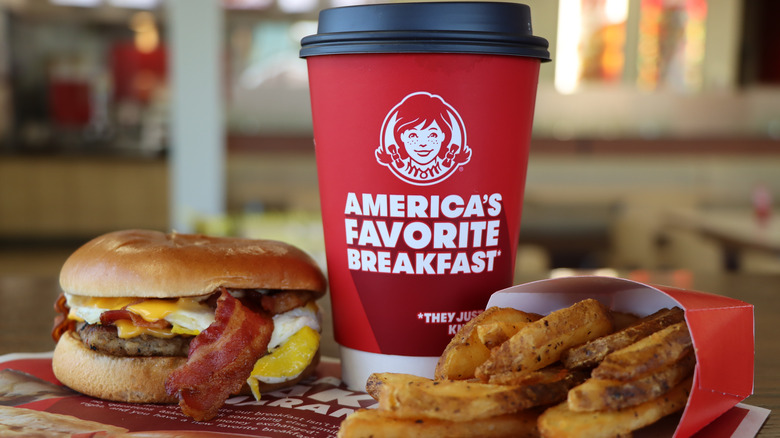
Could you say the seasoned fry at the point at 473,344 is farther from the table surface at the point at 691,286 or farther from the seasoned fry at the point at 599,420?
the table surface at the point at 691,286

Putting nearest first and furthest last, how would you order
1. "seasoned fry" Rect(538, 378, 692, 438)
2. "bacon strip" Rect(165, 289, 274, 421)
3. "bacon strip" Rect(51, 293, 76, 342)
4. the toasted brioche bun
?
"seasoned fry" Rect(538, 378, 692, 438) < "bacon strip" Rect(165, 289, 274, 421) < the toasted brioche bun < "bacon strip" Rect(51, 293, 76, 342)

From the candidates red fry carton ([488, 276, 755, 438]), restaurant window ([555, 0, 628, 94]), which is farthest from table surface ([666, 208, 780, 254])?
restaurant window ([555, 0, 628, 94])

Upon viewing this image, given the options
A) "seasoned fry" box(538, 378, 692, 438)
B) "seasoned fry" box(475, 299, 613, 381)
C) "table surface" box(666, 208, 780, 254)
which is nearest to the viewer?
"seasoned fry" box(538, 378, 692, 438)

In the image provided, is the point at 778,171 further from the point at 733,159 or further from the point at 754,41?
the point at 754,41

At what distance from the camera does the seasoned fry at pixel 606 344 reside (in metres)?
0.83

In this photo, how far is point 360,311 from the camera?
111cm

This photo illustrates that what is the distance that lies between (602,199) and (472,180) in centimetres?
643

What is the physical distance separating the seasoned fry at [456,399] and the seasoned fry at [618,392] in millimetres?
59

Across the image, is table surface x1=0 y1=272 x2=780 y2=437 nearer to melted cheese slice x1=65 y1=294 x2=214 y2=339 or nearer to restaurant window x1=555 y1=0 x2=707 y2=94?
melted cheese slice x1=65 y1=294 x2=214 y2=339

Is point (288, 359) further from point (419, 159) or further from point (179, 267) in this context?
point (419, 159)

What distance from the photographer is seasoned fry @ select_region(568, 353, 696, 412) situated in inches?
28.0

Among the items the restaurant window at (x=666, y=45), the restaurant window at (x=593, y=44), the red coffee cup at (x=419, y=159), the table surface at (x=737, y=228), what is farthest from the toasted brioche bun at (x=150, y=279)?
the restaurant window at (x=666, y=45)

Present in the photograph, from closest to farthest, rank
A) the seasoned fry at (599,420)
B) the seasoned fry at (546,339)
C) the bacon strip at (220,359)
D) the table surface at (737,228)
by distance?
the seasoned fry at (599,420) → the seasoned fry at (546,339) → the bacon strip at (220,359) → the table surface at (737,228)

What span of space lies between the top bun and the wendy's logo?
10.1 inches
